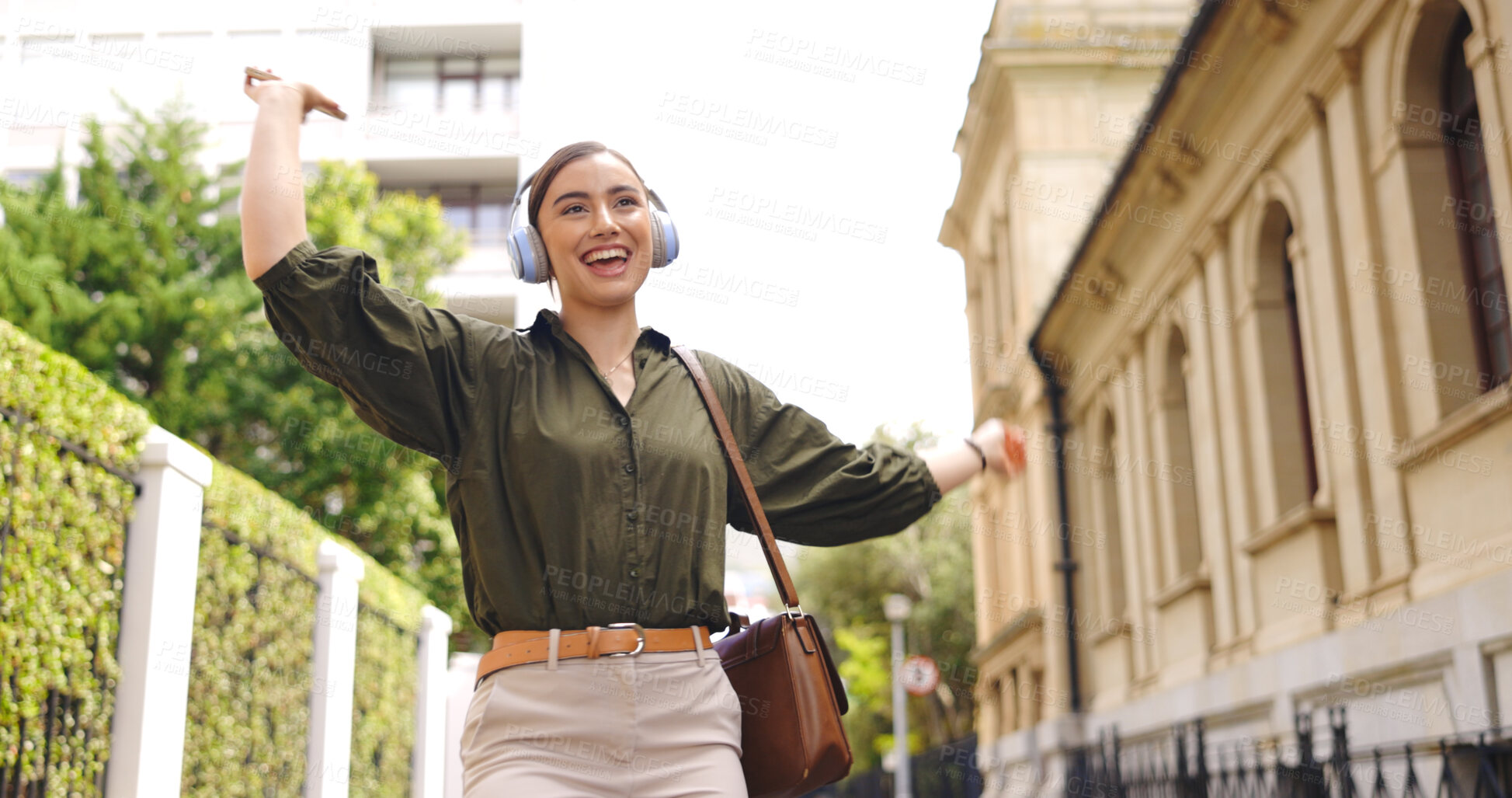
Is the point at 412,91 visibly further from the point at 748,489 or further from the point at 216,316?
the point at 748,489

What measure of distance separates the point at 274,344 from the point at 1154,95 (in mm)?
14332

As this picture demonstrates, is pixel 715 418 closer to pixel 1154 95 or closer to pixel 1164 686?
pixel 1154 95

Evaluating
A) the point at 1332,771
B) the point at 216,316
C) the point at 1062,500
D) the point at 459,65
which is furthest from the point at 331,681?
the point at 459,65

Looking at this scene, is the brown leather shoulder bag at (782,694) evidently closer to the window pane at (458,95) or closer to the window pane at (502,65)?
the window pane at (458,95)

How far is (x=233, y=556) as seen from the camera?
27.4 ft

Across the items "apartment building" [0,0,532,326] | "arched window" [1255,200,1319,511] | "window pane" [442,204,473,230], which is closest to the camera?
"arched window" [1255,200,1319,511]

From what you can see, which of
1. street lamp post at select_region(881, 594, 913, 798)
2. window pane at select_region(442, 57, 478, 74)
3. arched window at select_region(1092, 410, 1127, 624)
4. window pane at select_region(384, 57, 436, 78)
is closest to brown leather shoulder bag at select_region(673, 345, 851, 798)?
arched window at select_region(1092, 410, 1127, 624)

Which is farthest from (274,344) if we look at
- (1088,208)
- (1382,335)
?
(1382,335)

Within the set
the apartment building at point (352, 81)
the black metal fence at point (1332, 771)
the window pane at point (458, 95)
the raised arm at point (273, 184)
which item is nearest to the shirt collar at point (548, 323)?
the raised arm at point (273, 184)

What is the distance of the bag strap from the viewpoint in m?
2.86

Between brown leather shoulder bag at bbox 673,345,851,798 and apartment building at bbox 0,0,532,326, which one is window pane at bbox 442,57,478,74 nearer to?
apartment building at bbox 0,0,532,326

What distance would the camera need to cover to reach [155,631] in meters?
6.64

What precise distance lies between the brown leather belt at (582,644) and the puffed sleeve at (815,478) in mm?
453

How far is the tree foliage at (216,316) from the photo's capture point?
2139cm
